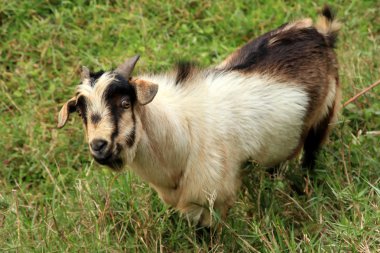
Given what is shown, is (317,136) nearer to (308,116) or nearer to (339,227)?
(308,116)

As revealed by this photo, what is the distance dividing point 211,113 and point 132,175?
0.93 meters

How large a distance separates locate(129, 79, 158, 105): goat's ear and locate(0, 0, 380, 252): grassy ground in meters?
0.88

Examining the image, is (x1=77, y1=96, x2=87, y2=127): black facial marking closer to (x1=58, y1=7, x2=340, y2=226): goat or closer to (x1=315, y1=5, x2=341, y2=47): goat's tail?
(x1=58, y1=7, x2=340, y2=226): goat

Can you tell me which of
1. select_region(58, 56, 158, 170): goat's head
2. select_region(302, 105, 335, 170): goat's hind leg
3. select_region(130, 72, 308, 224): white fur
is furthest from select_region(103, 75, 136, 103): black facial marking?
select_region(302, 105, 335, 170): goat's hind leg

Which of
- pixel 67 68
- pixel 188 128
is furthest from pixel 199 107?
pixel 67 68

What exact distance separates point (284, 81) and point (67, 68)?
2.59m

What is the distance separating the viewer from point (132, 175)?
498cm

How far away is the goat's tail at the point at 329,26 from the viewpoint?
5.02 meters

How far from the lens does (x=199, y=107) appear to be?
4316 mm

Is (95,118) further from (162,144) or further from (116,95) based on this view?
(162,144)

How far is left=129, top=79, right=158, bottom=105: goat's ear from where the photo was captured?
12.4 feet

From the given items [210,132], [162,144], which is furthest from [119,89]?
[210,132]

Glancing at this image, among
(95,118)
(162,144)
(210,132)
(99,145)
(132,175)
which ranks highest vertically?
(95,118)

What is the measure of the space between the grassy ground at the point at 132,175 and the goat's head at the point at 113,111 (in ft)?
2.19
